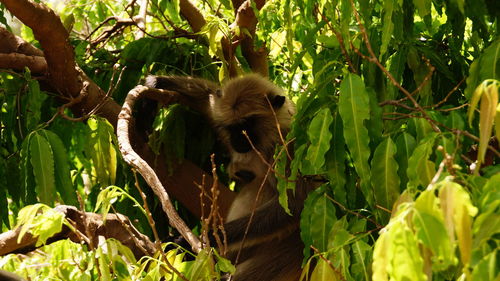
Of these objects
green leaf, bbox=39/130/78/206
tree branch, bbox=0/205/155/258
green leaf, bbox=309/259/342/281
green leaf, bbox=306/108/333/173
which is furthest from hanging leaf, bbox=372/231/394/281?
green leaf, bbox=39/130/78/206

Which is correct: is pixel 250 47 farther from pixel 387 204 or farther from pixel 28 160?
pixel 387 204

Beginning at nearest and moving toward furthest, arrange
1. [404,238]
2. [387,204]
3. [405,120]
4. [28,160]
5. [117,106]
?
1. [404,238]
2. [387,204]
3. [405,120]
4. [28,160]
5. [117,106]

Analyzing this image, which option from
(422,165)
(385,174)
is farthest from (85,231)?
(422,165)

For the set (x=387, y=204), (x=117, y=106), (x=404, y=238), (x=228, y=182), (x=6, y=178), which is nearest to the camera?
(x=404, y=238)

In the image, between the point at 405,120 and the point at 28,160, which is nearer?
the point at 405,120

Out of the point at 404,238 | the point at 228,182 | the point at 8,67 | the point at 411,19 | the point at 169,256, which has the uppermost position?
the point at 8,67

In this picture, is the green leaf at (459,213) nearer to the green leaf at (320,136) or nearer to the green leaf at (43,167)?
the green leaf at (320,136)

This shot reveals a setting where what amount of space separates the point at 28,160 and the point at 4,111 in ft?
4.73

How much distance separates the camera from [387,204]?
2775 millimetres

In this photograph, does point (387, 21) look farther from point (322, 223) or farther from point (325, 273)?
point (325, 273)

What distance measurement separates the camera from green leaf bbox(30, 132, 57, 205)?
3914mm

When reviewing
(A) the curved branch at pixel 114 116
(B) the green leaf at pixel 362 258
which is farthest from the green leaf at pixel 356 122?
(A) the curved branch at pixel 114 116

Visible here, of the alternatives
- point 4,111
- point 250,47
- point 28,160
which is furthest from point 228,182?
point 28,160

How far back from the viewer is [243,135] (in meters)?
5.16
